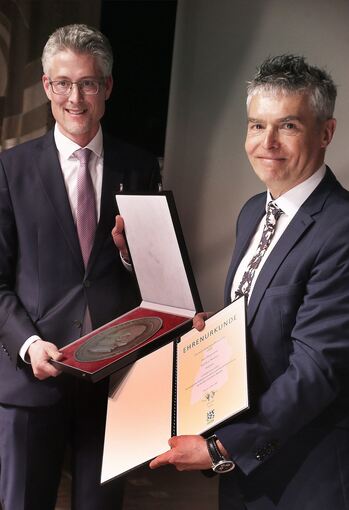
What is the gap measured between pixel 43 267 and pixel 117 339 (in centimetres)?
31

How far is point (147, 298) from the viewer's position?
1953 mm

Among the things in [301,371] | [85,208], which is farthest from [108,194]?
[301,371]

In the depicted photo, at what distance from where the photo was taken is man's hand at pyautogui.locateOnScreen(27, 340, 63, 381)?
178 centimetres

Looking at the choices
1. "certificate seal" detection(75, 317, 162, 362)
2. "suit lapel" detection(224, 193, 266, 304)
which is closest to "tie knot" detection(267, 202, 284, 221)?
"suit lapel" detection(224, 193, 266, 304)

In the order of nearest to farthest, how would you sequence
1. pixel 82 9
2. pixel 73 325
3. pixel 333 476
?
1. pixel 333 476
2. pixel 73 325
3. pixel 82 9

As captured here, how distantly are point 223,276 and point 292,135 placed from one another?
1.64 m

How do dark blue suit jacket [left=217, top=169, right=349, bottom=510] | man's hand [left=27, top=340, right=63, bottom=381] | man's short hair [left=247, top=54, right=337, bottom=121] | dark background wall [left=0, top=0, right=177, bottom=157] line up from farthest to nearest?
dark background wall [left=0, top=0, right=177, bottom=157] → man's hand [left=27, top=340, right=63, bottom=381] → man's short hair [left=247, top=54, right=337, bottom=121] → dark blue suit jacket [left=217, top=169, right=349, bottom=510]

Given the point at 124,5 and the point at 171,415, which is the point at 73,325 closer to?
the point at 171,415

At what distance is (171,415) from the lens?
5.11 feet

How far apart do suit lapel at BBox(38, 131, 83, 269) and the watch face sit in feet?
2.28

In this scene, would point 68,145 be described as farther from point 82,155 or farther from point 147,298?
point 147,298

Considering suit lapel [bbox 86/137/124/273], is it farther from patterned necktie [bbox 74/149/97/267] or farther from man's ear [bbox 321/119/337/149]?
man's ear [bbox 321/119/337/149]

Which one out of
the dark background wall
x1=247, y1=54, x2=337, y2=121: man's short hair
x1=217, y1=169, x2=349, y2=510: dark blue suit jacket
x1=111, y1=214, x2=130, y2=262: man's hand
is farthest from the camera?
the dark background wall

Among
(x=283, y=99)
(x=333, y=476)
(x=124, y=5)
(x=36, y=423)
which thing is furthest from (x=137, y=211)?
(x=124, y=5)
